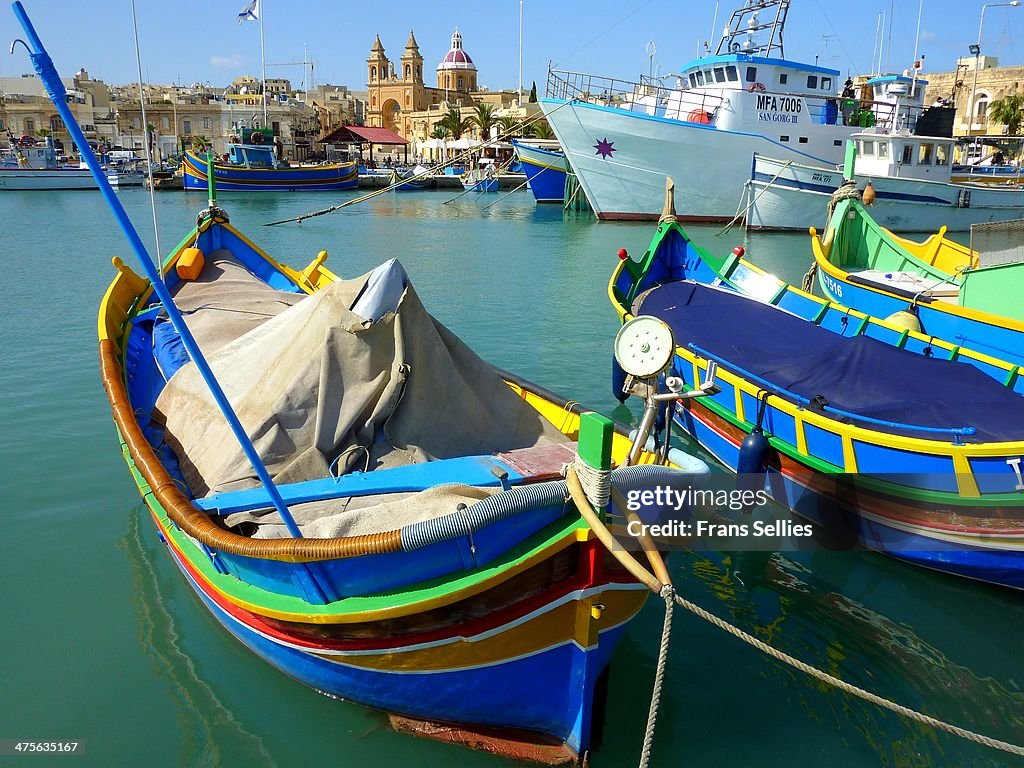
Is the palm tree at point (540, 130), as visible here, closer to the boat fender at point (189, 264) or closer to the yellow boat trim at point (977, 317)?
the yellow boat trim at point (977, 317)

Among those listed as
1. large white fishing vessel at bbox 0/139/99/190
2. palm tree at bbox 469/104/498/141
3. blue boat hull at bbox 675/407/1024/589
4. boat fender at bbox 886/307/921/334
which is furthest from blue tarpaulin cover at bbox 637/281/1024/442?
palm tree at bbox 469/104/498/141

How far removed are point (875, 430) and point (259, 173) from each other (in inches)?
2145

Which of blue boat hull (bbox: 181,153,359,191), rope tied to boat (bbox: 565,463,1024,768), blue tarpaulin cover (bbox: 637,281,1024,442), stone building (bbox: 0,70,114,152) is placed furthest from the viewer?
stone building (bbox: 0,70,114,152)

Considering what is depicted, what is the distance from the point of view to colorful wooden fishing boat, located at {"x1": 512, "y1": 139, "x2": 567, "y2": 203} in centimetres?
4369

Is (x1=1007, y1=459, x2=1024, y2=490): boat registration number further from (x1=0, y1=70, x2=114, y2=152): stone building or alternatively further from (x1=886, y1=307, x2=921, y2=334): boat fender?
(x1=0, y1=70, x2=114, y2=152): stone building

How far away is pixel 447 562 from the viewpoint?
392 cm

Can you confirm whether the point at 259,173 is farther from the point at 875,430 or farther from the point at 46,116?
the point at 875,430

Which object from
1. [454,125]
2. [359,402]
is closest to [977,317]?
[359,402]

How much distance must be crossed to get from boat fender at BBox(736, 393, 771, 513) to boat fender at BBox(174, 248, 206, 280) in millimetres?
6937

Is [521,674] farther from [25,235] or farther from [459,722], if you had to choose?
[25,235]

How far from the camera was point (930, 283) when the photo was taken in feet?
40.2

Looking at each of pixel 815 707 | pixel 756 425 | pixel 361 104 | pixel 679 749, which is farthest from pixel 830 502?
pixel 361 104

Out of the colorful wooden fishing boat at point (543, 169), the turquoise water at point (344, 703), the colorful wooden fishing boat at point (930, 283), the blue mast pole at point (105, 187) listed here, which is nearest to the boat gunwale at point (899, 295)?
the colorful wooden fishing boat at point (930, 283)

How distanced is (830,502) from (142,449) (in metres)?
5.93
